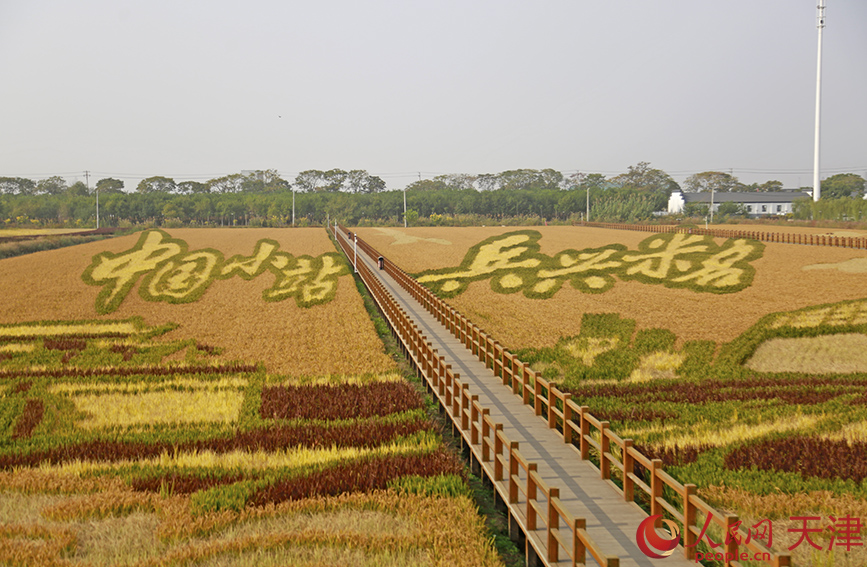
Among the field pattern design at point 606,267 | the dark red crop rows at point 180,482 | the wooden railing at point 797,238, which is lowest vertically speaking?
the dark red crop rows at point 180,482

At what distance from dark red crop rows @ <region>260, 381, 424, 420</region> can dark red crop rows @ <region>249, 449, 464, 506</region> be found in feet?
13.0

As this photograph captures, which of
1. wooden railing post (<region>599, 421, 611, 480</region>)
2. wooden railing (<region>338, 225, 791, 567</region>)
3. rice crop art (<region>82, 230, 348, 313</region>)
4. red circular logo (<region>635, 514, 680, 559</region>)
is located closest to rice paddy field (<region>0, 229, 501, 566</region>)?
wooden railing (<region>338, 225, 791, 567</region>)

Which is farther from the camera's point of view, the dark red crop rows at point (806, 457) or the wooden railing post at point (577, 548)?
the dark red crop rows at point (806, 457)

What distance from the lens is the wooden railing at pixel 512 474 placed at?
8.48 meters

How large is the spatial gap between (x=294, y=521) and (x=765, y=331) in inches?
896

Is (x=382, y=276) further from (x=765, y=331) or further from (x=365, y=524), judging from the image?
(x=365, y=524)

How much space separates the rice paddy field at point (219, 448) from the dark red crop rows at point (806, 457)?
5.33 metres

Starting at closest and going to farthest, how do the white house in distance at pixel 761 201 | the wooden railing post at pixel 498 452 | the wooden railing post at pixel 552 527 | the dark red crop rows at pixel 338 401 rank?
the wooden railing post at pixel 552 527
the wooden railing post at pixel 498 452
the dark red crop rows at pixel 338 401
the white house in distance at pixel 761 201

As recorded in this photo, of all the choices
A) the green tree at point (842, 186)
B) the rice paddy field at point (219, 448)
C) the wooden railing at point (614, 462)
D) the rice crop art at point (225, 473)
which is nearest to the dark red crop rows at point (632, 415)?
the wooden railing at point (614, 462)

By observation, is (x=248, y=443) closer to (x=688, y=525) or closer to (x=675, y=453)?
(x=675, y=453)

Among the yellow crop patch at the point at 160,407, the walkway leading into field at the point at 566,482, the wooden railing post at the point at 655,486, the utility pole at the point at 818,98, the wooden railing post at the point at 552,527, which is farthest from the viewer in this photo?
the utility pole at the point at 818,98

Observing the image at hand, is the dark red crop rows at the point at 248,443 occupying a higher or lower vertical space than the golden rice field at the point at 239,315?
lower

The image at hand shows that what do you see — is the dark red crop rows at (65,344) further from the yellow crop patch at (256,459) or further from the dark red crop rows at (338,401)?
the yellow crop patch at (256,459)

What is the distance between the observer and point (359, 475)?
1233 centimetres
